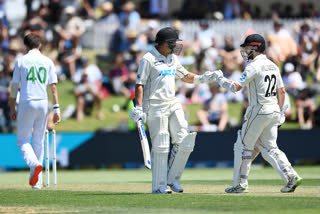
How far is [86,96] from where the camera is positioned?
74.7 ft

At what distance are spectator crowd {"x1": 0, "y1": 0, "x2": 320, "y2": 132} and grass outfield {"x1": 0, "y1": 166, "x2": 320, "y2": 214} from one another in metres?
7.12

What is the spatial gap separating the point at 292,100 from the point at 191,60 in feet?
11.5

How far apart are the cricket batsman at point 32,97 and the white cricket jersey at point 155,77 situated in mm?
1778

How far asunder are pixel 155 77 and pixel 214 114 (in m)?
9.93

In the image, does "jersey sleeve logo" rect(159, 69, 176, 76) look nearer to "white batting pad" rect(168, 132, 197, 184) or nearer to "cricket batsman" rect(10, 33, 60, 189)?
"white batting pad" rect(168, 132, 197, 184)

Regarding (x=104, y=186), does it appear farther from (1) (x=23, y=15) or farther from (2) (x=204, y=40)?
(1) (x=23, y=15)

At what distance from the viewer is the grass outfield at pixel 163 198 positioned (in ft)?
30.2

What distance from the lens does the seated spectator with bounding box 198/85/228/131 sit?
68.6 feet

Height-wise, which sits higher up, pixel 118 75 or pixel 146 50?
pixel 146 50

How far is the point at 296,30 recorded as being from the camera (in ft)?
85.3

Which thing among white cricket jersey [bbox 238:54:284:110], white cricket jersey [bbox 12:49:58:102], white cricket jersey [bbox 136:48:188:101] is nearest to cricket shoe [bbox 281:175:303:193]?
white cricket jersey [bbox 238:54:284:110]

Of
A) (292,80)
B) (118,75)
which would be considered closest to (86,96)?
(118,75)

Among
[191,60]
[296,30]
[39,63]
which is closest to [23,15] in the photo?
[191,60]

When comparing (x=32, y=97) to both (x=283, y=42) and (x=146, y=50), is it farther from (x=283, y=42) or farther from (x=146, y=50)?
(x=283, y=42)
